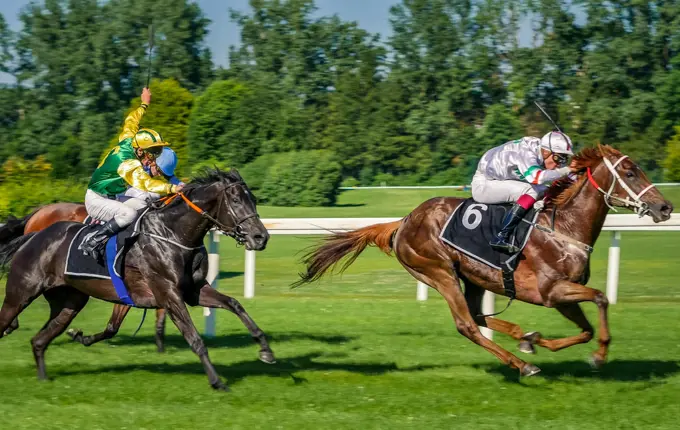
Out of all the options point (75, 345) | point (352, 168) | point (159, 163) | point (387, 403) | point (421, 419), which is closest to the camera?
point (421, 419)

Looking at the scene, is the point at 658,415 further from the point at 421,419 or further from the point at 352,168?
the point at 352,168

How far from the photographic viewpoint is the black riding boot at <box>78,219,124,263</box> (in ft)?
23.6

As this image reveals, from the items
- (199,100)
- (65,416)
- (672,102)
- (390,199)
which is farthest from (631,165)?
(672,102)

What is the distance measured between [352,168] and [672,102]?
12.2 m

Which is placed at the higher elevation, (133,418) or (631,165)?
(631,165)

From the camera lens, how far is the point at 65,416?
5.88m

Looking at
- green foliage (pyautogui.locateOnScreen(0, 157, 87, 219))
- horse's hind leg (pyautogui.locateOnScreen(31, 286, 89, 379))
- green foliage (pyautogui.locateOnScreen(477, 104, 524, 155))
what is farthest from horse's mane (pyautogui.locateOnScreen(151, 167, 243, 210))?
green foliage (pyautogui.locateOnScreen(477, 104, 524, 155))

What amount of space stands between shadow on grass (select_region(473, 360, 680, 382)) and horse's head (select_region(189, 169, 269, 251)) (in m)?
1.99

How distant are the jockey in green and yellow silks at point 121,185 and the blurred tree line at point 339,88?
1978 cm

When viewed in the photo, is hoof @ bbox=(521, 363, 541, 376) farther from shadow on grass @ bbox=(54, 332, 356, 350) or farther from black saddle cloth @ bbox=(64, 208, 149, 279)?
black saddle cloth @ bbox=(64, 208, 149, 279)

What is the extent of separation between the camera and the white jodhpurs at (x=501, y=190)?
7.27m

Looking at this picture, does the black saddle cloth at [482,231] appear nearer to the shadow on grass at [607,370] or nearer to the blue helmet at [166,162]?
the shadow on grass at [607,370]

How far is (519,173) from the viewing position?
736 cm

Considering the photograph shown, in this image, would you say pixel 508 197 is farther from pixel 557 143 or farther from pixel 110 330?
pixel 110 330
